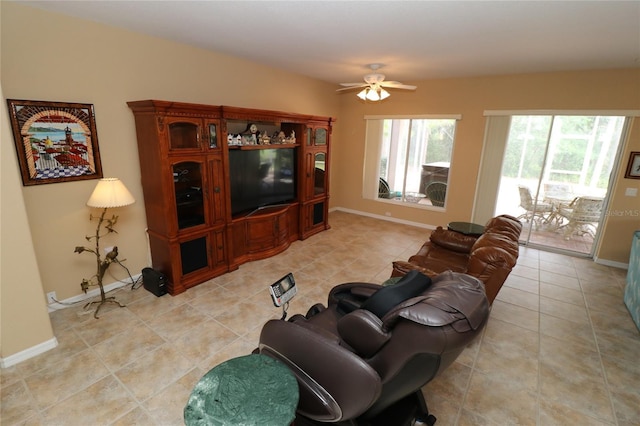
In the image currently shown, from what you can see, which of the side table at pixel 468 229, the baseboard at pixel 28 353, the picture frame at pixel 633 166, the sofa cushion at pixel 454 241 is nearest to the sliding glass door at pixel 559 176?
the picture frame at pixel 633 166

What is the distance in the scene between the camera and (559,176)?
4672 mm

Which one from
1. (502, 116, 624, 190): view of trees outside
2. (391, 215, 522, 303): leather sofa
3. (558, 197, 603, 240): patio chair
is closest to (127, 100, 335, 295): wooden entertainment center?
(391, 215, 522, 303): leather sofa

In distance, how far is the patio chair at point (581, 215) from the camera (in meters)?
4.47

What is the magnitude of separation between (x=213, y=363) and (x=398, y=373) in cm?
155

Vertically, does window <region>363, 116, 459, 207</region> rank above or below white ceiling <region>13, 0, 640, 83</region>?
below

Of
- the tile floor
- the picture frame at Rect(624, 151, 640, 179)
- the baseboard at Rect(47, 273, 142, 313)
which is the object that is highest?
the picture frame at Rect(624, 151, 640, 179)

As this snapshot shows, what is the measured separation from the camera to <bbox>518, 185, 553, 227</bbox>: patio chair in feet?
15.9

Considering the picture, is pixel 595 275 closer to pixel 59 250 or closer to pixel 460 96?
pixel 460 96

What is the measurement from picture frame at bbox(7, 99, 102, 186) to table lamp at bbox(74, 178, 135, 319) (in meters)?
0.26

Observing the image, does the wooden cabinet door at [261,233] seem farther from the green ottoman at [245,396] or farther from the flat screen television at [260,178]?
the green ottoman at [245,396]

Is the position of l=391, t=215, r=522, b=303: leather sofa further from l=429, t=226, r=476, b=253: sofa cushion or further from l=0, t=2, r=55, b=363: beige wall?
l=0, t=2, r=55, b=363: beige wall

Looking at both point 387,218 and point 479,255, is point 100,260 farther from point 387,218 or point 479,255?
point 387,218


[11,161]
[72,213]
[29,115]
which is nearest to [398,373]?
[11,161]

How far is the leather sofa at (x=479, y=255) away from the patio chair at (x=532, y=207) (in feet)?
6.18
